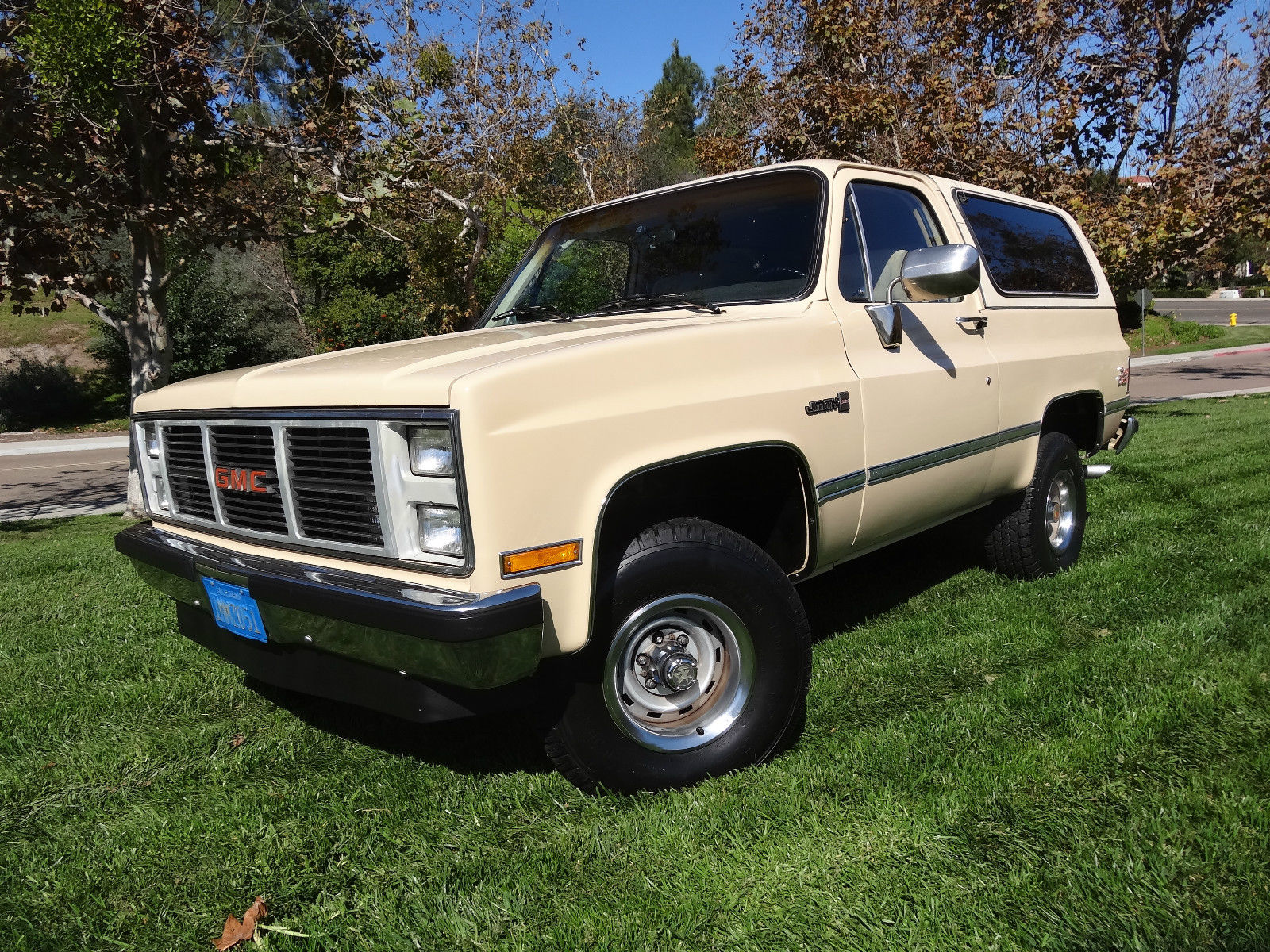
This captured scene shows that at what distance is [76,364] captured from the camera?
86.0 ft

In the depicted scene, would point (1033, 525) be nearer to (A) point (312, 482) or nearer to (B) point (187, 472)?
(A) point (312, 482)

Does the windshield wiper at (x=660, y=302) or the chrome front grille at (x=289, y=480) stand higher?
the windshield wiper at (x=660, y=302)

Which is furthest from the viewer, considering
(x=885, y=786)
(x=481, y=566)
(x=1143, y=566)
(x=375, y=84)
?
(x=375, y=84)

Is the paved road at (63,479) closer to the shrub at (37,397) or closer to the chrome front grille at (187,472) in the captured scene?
the shrub at (37,397)

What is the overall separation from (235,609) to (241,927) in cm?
89

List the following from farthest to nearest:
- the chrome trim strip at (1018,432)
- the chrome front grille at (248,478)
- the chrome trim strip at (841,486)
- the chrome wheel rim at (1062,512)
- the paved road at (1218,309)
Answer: the paved road at (1218,309) < the chrome wheel rim at (1062,512) < the chrome trim strip at (1018,432) < the chrome trim strip at (841,486) < the chrome front grille at (248,478)

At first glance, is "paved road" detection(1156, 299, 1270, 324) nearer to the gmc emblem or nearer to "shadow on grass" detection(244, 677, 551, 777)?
"shadow on grass" detection(244, 677, 551, 777)

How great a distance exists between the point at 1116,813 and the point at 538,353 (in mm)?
2039

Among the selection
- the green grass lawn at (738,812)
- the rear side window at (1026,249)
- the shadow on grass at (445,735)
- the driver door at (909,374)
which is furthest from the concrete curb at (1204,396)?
the shadow on grass at (445,735)

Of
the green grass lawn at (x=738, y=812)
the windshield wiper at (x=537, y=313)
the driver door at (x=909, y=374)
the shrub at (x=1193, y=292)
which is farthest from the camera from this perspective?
the shrub at (x=1193, y=292)

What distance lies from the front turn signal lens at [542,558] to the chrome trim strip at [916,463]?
3.42 ft

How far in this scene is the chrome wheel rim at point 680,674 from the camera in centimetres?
270

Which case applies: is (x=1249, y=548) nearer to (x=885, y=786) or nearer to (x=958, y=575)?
(x=958, y=575)

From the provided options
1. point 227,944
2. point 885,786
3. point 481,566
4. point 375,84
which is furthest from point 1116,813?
point 375,84
